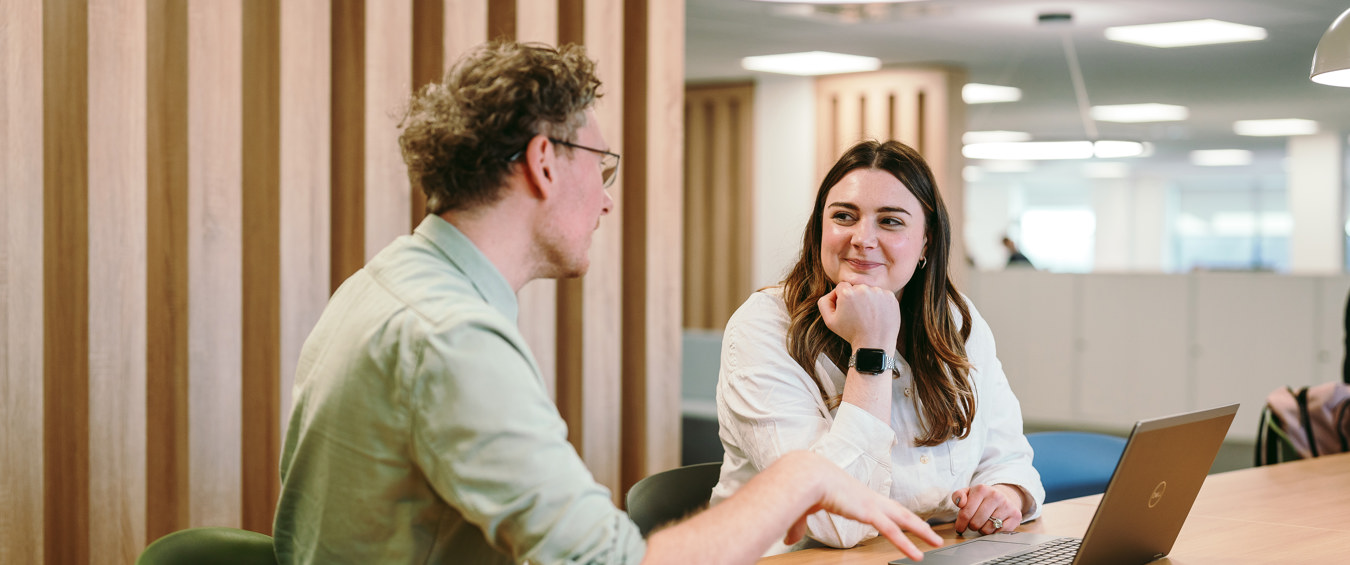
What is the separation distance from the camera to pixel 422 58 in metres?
3.27

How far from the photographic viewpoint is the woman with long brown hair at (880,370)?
2.04 m

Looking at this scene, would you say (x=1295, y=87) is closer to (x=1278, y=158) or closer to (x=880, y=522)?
(x=1278, y=158)

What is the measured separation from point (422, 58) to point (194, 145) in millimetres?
773

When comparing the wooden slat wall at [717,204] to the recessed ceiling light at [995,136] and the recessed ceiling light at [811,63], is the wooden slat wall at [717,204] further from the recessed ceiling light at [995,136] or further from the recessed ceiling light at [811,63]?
the recessed ceiling light at [995,136]

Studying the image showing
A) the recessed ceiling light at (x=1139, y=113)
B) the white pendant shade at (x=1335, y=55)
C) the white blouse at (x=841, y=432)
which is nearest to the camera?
the white blouse at (x=841, y=432)

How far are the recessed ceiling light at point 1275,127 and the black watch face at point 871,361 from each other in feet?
37.3

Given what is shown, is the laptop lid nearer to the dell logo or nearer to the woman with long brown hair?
the dell logo

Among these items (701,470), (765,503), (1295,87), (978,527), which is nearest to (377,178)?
(701,470)

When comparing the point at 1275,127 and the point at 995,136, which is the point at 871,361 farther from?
the point at 1275,127

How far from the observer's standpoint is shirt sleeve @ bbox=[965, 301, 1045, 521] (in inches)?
86.7

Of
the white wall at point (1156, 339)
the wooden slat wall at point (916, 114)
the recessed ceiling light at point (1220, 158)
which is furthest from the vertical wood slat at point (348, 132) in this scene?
the recessed ceiling light at point (1220, 158)

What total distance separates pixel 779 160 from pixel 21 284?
276 inches

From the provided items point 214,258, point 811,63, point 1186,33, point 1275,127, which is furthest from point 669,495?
point 1275,127

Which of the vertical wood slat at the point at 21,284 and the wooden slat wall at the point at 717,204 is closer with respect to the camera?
the vertical wood slat at the point at 21,284
